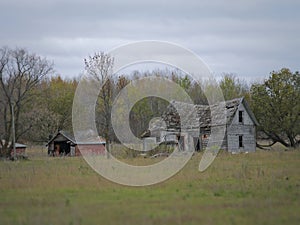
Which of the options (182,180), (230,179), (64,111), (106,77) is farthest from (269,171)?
(64,111)

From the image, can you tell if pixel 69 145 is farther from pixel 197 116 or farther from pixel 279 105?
pixel 279 105

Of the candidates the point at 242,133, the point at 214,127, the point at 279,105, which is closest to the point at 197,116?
the point at 214,127

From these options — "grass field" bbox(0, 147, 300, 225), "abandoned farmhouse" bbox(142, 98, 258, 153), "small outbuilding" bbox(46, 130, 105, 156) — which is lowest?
"grass field" bbox(0, 147, 300, 225)

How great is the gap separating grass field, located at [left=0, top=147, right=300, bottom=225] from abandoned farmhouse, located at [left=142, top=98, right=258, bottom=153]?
2444cm

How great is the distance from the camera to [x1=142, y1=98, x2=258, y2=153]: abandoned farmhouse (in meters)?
44.8

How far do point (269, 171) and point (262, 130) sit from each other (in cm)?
2982

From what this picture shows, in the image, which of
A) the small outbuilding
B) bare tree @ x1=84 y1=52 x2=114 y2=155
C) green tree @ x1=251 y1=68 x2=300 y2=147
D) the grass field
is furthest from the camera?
the small outbuilding

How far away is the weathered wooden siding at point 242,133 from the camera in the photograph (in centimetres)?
4484

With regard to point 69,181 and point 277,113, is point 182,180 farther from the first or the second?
point 277,113

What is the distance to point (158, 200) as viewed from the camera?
13.8m

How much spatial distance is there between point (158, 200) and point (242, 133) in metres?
33.1

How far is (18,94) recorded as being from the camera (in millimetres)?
45156

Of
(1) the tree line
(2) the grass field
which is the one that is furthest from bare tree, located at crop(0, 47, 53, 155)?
(2) the grass field

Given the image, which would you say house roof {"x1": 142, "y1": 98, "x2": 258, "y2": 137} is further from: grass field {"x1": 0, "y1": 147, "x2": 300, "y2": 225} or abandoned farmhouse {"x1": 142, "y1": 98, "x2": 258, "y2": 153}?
grass field {"x1": 0, "y1": 147, "x2": 300, "y2": 225}
